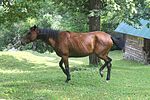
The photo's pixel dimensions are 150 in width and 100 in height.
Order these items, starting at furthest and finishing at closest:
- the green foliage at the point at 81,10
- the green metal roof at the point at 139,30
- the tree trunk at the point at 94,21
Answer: the green metal roof at the point at 139,30 → the tree trunk at the point at 94,21 → the green foliage at the point at 81,10

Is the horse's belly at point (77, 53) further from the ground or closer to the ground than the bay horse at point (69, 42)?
closer to the ground

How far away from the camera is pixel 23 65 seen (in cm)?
2358

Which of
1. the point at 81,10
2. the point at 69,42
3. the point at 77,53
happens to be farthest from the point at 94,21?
the point at 69,42

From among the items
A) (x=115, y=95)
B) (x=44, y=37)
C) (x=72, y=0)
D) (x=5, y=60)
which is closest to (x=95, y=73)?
(x=44, y=37)

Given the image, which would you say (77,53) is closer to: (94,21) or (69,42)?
(69,42)

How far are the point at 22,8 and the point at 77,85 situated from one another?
6242mm

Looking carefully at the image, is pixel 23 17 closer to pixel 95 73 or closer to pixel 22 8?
pixel 22 8

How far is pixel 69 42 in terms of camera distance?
1291cm

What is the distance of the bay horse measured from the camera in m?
12.8

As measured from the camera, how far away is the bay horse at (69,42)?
12828mm

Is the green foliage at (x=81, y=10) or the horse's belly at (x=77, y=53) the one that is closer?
the horse's belly at (x=77, y=53)

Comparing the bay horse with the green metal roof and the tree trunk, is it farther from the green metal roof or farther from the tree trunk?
the green metal roof

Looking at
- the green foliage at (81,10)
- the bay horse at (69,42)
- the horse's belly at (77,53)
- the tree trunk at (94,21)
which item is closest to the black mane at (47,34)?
the bay horse at (69,42)

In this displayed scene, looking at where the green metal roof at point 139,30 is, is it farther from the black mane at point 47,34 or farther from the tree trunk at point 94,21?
the black mane at point 47,34
